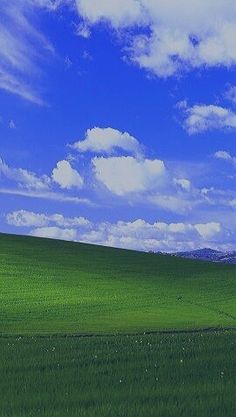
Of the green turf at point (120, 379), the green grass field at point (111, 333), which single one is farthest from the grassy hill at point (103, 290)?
the green turf at point (120, 379)

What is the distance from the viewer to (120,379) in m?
13.8

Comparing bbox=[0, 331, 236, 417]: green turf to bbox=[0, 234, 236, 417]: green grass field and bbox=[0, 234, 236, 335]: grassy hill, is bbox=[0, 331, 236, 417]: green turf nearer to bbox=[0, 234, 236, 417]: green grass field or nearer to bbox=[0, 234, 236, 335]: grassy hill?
bbox=[0, 234, 236, 417]: green grass field

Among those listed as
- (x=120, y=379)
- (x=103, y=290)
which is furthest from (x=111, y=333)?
(x=103, y=290)

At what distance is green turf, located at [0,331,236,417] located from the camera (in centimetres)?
1096

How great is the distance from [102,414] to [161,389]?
226 centimetres

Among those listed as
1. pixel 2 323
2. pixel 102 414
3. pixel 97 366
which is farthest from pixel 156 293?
pixel 102 414

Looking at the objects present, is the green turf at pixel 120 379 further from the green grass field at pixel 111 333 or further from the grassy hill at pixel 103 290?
the grassy hill at pixel 103 290

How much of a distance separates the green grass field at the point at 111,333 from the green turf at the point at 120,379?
23mm

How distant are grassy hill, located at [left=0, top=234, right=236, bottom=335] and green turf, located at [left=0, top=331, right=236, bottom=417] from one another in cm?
1757

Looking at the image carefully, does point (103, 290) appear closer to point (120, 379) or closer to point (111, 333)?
point (111, 333)

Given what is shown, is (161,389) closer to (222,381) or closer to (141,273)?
(222,381)

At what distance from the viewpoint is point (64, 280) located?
224 feet

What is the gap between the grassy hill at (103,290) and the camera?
44.5 m

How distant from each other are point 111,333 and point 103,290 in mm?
27794
